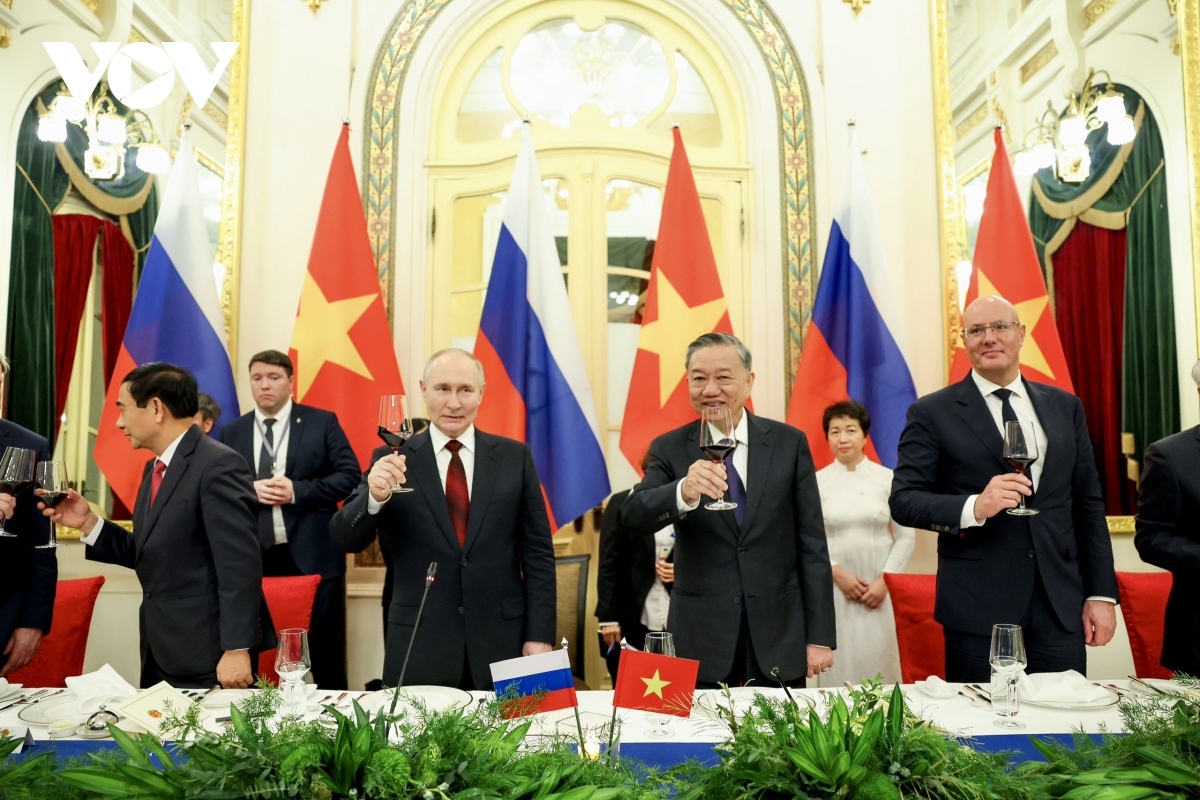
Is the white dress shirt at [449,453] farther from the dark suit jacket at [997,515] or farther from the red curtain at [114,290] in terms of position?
the red curtain at [114,290]

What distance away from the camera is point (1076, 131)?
4.46m

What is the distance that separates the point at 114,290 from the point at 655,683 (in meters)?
3.66

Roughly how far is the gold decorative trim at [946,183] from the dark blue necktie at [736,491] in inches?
86.6

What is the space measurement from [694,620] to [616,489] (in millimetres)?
2049

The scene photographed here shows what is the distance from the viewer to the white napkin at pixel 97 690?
6.57 ft

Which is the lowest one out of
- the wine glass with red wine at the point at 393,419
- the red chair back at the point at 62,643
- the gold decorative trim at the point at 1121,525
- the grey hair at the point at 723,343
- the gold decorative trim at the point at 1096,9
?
the red chair back at the point at 62,643

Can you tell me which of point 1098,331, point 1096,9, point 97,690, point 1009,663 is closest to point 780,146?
point 1096,9

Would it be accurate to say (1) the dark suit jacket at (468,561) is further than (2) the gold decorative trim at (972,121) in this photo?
No

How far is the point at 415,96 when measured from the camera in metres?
4.65

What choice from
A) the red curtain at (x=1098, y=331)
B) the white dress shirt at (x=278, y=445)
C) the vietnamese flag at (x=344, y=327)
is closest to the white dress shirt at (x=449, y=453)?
the white dress shirt at (x=278, y=445)

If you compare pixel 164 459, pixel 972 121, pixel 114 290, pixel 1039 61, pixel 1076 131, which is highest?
pixel 1039 61

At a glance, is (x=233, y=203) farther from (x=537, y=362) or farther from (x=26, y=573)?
(x=26, y=573)

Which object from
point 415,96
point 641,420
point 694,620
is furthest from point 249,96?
point 694,620

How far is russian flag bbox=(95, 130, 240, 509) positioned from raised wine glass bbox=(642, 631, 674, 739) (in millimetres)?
2917
